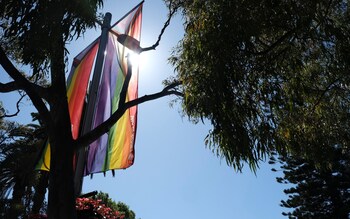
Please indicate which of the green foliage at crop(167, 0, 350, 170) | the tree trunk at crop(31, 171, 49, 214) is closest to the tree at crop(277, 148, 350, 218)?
the tree trunk at crop(31, 171, 49, 214)

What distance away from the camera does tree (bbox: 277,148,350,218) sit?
91.4 ft

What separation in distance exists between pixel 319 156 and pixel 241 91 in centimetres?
332

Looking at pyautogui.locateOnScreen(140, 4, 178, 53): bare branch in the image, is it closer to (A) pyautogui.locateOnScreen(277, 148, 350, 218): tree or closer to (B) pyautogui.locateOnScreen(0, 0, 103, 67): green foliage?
(B) pyautogui.locateOnScreen(0, 0, 103, 67): green foliage

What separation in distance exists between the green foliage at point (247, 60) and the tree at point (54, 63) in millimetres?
1729

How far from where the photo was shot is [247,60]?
5777 millimetres

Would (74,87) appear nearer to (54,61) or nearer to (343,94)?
(54,61)

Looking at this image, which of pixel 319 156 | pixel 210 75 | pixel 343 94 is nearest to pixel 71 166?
pixel 210 75

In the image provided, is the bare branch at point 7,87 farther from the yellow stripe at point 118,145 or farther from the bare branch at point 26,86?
the yellow stripe at point 118,145

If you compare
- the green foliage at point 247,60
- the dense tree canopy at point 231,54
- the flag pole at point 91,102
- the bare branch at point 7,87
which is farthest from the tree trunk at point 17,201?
the green foliage at point 247,60

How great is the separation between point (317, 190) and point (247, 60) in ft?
A: 84.0

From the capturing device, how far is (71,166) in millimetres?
7289

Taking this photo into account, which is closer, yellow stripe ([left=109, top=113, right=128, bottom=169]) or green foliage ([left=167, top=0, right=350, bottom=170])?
green foliage ([left=167, top=0, right=350, bottom=170])

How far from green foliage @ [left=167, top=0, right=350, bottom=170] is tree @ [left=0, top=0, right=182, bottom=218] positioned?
1729 millimetres

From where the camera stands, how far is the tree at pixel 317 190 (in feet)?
91.4
